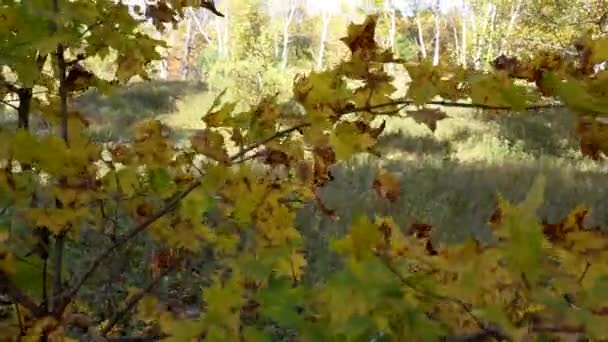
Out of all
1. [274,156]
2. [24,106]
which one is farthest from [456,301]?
[24,106]

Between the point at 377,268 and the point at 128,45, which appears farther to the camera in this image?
the point at 128,45

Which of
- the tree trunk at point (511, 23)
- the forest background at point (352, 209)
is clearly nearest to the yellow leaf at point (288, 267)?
the forest background at point (352, 209)

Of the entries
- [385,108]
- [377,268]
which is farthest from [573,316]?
[385,108]

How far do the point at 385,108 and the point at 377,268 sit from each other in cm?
40

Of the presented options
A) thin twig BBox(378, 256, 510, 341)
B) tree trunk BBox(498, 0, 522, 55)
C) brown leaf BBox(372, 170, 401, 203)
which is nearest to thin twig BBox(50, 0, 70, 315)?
brown leaf BBox(372, 170, 401, 203)

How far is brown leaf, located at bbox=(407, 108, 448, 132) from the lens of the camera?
102cm

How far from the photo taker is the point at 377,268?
79 cm

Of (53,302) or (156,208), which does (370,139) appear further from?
(53,302)

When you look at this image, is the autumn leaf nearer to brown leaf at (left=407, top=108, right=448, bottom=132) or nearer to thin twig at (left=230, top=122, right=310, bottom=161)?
thin twig at (left=230, top=122, right=310, bottom=161)

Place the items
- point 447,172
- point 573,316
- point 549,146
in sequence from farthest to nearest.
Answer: point 549,146, point 447,172, point 573,316

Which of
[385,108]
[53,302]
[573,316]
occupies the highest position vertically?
[385,108]

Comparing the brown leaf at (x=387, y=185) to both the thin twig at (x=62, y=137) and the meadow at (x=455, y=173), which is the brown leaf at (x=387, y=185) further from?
the thin twig at (x=62, y=137)

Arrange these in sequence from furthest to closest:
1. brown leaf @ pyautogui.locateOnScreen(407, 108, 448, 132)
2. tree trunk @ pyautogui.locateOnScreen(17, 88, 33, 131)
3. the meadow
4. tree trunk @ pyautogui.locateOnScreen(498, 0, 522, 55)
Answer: tree trunk @ pyautogui.locateOnScreen(498, 0, 522, 55) < the meadow < tree trunk @ pyautogui.locateOnScreen(17, 88, 33, 131) < brown leaf @ pyautogui.locateOnScreen(407, 108, 448, 132)

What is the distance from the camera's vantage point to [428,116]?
103 centimetres
